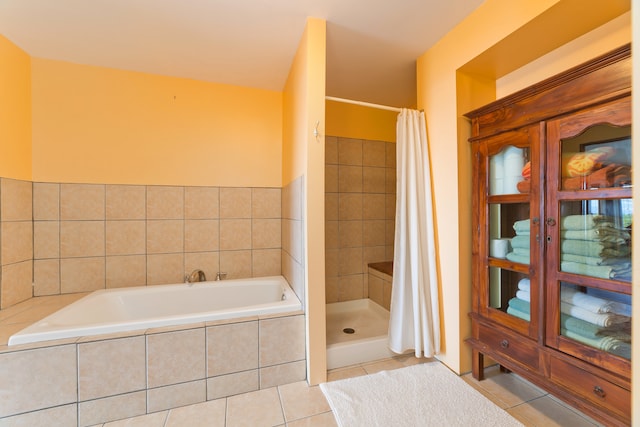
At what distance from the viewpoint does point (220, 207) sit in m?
2.34

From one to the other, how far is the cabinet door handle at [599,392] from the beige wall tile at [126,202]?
299 cm

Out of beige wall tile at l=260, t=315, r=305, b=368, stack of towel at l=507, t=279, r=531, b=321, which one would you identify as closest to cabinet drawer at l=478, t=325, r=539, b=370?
stack of towel at l=507, t=279, r=531, b=321

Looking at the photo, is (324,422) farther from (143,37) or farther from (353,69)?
(143,37)

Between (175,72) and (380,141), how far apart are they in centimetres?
212

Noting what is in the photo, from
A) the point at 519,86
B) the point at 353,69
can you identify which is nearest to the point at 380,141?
the point at 353,69

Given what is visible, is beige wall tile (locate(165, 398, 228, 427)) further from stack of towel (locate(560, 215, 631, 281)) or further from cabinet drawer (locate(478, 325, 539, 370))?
stack of towel (locate(560, 215, 631, 281))

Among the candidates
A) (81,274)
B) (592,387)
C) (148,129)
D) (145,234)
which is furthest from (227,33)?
(592,387)

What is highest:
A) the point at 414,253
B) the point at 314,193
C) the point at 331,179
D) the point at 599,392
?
the point at 331,179

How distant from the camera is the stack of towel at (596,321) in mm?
1047

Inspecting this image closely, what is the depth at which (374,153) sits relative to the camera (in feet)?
9.36

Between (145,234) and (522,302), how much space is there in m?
2.77

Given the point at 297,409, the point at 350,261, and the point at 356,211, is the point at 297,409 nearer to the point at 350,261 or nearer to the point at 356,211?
the point at 350,261

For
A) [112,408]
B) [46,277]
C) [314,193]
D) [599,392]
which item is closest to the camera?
[599,392]

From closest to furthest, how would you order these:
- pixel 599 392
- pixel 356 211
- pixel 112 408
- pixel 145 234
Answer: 1. pixel 599 392
2. pixel 112 408
3. pixel 145 234
4. pixel 356 211
